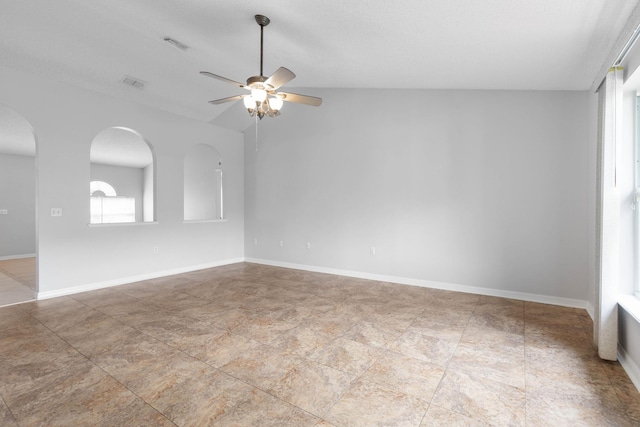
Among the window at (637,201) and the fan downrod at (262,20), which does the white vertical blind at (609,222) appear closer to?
the window at (637,201)

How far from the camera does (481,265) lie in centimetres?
437

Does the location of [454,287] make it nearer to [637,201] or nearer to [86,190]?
[637,201]

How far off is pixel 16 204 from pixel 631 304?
446 inches

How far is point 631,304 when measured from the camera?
93.1 inches

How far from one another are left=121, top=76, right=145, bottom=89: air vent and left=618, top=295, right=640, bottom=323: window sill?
604 cm

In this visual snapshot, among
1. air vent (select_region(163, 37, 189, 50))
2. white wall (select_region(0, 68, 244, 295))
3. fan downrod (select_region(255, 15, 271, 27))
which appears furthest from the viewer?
white wall (select_region(0, 68, 244, 295))

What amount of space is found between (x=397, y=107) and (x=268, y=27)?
255 centimetres

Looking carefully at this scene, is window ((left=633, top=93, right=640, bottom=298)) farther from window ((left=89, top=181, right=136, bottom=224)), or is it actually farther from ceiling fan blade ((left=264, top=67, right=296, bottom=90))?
window ((left=89, top=181, right=136, bottom=224))

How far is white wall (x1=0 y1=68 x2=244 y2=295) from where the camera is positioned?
13.2ft

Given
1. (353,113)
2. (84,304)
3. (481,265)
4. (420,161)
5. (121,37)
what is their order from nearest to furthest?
(121,37) < (84,304) < (481,265) < (420,161) < (353,113)

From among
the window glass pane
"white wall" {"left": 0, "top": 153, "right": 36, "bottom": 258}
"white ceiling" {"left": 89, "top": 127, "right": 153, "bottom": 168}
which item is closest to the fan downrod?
"white ceiling" {"left": 89, "top": 127, "right": 153, "bottom": 168}

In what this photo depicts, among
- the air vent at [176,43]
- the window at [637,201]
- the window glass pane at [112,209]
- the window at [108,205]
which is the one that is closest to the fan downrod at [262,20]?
the air vent at [176,43]

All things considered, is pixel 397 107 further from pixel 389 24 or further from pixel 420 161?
pixel 389 24

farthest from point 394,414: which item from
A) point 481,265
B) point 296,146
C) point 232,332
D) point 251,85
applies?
point 296,146
